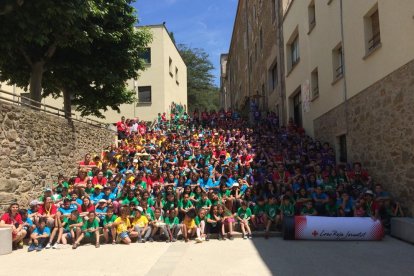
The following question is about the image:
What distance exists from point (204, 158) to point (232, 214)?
4644 mm

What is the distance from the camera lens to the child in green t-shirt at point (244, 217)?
32.7 feet

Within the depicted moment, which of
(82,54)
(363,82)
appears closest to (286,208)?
(363,82)

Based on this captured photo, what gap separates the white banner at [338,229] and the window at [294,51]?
11920 millimetres

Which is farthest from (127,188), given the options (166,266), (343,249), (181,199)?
(343,249)

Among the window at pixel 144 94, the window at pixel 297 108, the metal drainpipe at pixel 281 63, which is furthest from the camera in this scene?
the window at pixel 144 94

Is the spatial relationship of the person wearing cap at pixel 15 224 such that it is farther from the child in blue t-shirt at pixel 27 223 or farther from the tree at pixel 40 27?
the tree at pixel 40 27

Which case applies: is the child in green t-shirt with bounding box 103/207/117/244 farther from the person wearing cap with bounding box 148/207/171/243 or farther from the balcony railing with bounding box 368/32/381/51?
the balcony railing with bounding box 368/32/381/51

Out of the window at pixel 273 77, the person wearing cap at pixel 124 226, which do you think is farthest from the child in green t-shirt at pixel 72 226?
the window at pixel 273 77

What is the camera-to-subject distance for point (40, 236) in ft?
31.6

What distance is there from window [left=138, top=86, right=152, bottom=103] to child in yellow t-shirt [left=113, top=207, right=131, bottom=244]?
67.9ft

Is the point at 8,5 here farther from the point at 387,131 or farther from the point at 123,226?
the point at 387,131

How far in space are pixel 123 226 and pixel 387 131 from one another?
7.18 meters

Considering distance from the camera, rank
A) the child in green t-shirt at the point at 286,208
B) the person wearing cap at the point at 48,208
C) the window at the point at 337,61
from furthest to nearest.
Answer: the window at the point at 337,61 < the person wearing cap at the point at 48,208 < the child in green t-shirt at the point at 286,208

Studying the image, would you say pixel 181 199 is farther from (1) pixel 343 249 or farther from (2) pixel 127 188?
(1) pixel 343 249
